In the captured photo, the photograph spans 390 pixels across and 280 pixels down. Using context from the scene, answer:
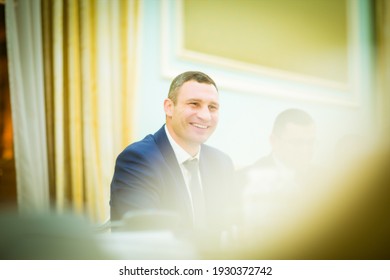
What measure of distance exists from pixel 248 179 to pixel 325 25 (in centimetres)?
103

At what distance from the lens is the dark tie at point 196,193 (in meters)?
1.47

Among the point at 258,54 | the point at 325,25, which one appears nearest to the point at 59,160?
the point at 258,54

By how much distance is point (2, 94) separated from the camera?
159 cm

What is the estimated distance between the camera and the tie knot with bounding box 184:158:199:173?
4.82 ft

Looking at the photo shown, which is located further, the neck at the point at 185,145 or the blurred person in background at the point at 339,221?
the neck at the point at 185,145

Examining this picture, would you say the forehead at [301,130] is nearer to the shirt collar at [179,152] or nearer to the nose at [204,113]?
the nose at [204,113]

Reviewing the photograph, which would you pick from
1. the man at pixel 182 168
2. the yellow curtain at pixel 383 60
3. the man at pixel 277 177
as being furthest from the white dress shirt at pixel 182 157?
the yellow curtain at pixel 383 60

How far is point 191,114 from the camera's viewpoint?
1.48 meters

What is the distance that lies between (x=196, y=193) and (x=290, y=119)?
0.59m

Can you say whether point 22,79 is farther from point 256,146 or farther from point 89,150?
point 256,146

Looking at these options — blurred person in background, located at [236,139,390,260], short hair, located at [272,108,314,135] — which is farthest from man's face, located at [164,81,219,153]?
blurred person in background, located at [236,139,390,260]

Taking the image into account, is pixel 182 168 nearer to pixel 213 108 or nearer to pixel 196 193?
pixel 196 193

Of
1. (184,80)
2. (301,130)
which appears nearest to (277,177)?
(301,130)

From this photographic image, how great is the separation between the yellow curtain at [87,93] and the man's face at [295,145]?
692 millimetres
